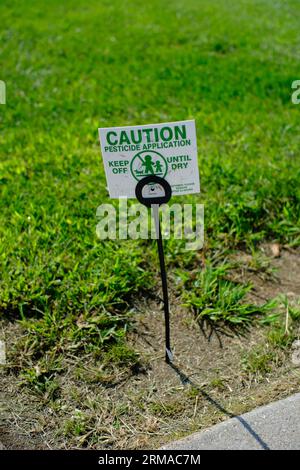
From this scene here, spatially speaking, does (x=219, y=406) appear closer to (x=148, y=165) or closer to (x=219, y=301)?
(x=219, y=301)

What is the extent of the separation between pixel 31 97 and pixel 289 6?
4002mm

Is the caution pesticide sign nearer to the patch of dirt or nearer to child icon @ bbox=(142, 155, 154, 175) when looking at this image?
child icon @ bbox=(142, 155, 154, 175)

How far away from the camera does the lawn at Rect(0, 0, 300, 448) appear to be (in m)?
3.05

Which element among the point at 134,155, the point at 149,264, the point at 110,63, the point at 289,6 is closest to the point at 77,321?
the point at 149,264

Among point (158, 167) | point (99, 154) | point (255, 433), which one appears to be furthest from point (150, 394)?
point (99, 154)

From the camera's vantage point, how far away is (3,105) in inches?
201

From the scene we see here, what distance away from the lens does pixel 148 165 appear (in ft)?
8.14

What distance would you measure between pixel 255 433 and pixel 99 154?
2464 millimetres

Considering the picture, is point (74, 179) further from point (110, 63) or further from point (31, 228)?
point (110, 63)

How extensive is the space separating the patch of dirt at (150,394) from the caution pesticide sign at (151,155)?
83cm

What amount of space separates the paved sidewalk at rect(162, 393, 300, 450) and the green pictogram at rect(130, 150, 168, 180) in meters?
1.07

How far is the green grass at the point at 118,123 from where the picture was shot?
3117 millimetres

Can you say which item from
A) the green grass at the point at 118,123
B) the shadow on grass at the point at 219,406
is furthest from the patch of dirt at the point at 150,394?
the green grass at the point at 118,123

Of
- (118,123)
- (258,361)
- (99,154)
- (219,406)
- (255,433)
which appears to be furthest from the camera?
(118,123)
